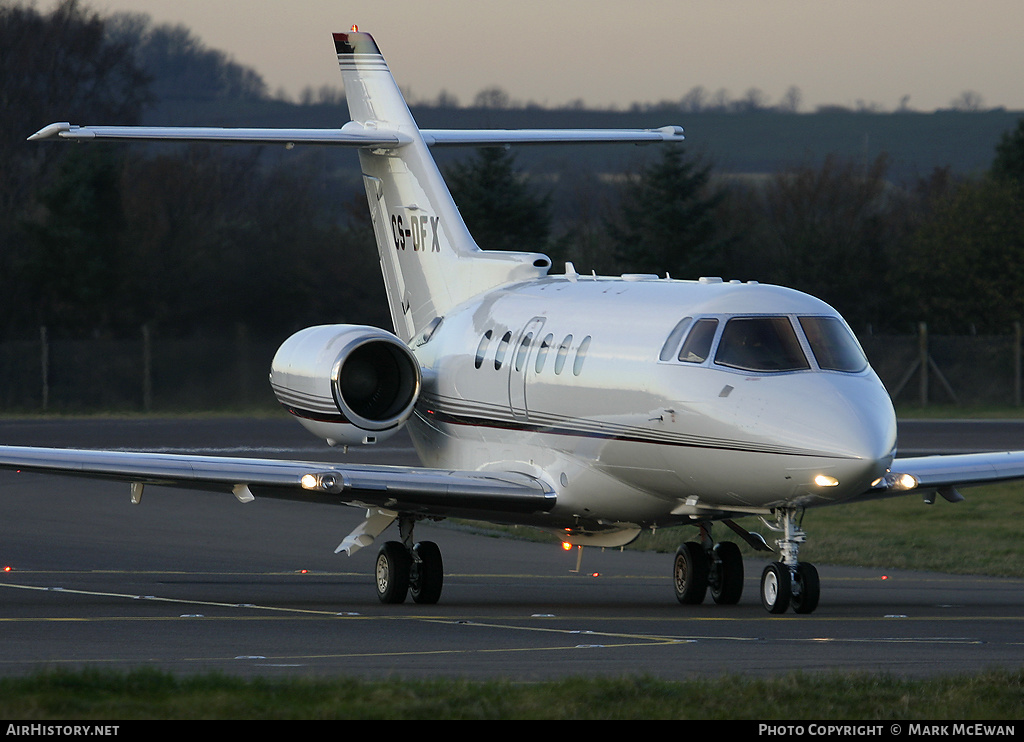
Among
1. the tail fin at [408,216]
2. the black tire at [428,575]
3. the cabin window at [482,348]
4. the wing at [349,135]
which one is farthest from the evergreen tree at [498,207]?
the black tire at [428,575]

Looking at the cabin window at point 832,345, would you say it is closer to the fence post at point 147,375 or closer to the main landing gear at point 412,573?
the main landing gear at point 412,573

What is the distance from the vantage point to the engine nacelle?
57.7 ft

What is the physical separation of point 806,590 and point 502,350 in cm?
479

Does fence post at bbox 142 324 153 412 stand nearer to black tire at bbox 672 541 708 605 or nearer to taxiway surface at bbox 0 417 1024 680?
taxiway surface at bbox 0 417 1024 680

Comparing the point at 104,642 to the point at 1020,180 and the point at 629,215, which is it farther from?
the point at 1020,180

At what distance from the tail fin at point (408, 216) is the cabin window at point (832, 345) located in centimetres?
542

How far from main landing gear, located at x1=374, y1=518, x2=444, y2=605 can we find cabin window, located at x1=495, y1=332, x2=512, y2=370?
84.1 inches

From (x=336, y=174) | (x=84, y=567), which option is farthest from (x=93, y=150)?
(x=336, y=174)

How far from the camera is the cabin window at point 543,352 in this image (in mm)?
16953

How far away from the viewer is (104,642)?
1241 cm

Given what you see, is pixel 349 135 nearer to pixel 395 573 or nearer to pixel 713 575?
pixel 395 573

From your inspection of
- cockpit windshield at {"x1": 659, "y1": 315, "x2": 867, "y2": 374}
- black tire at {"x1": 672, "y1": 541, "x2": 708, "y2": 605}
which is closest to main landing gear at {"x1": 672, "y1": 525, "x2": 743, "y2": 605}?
black tire at {"x1": 672, "y1": 541, "x2": 708, "y2": 605}

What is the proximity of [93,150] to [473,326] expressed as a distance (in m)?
35.0

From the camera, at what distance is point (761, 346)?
1459 centimetres
